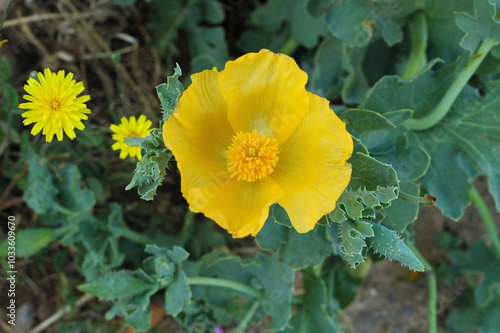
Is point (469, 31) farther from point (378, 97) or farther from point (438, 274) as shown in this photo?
point (438, 274)

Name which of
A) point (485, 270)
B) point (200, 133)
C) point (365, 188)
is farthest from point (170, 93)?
point (485, 270)

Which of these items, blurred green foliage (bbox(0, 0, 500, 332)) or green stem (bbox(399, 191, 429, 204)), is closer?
green stem (bbox(399, 191, 429, 204))

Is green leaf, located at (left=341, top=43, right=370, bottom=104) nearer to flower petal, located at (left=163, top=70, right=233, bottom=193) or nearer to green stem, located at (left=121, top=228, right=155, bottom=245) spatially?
flower petal, located at (left=163, top=70, right=233, bottom=193)

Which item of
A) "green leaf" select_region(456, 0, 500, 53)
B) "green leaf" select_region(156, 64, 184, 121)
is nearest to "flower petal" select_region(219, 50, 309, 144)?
"green leaf" select_region(156, 64, 184, 121)

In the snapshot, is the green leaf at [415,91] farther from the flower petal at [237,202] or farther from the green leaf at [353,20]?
the flower petal at [237,202]

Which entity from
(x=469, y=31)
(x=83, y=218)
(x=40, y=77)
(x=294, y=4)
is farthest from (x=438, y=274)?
(x=40, y=77)
